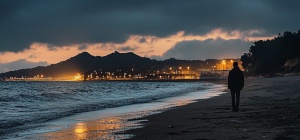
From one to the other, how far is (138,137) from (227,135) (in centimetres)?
263

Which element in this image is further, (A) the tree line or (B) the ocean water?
(A) the tree line

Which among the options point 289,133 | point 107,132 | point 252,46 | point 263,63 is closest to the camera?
point 289,133

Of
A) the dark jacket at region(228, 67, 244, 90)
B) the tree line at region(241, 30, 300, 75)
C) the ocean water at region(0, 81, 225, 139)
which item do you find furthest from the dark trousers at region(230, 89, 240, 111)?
the tree line at region(241, 30, 300, 75)

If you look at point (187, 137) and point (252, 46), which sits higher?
point (252, 46)

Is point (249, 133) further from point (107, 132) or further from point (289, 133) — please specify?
point (107, 132)

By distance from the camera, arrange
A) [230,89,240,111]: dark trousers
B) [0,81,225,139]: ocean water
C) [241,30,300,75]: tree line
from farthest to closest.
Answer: [241,30,300,75]: tree line < [0,81,225,139]: ocean water < [230,89,240,111]: dark trousers

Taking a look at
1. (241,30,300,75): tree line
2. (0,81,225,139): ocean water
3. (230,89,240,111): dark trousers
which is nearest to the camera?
(230,89,240,111): dark trousers

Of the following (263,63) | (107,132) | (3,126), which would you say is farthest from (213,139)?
(263,63)

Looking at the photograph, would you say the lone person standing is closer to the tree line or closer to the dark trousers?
the dark trousers

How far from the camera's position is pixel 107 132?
12586mm

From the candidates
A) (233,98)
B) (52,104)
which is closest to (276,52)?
(52,104)

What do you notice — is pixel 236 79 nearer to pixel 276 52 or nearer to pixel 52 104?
pixel 52 104

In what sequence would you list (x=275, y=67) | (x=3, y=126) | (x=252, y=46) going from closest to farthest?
(x=3, y=126)
(x=275, y=67)
(x=252, y=46)

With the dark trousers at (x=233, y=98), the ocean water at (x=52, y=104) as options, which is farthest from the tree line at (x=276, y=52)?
the dark trousers at (x=233, y=98)
